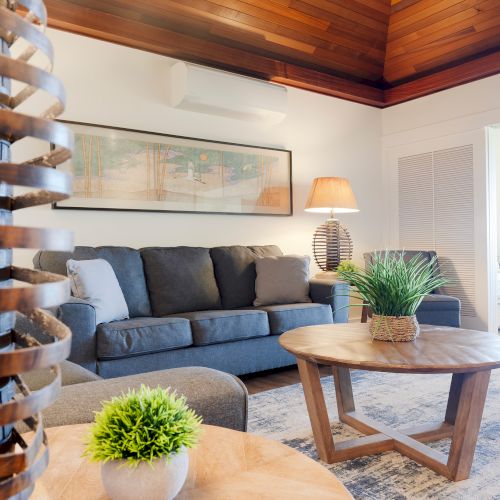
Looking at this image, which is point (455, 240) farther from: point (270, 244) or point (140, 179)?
point (140, 179)

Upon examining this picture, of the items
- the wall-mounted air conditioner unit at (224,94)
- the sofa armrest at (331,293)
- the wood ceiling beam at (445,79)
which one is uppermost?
the wood ceiling beam at (445,79)

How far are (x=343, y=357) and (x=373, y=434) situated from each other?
0.62m

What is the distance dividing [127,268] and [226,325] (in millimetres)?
827

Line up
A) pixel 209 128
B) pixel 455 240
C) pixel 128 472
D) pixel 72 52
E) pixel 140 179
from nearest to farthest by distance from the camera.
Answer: pixel 128 472 → pixel 72 52 → pixel 140 179 → pixel 209 128 → pixel 455 240

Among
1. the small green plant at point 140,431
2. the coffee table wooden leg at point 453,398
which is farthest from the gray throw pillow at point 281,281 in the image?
the small green plant at point 140,431

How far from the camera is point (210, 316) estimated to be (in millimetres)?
3084

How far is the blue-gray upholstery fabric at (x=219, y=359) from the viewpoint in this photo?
2715 mm

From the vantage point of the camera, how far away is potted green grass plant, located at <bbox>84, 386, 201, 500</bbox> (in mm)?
590

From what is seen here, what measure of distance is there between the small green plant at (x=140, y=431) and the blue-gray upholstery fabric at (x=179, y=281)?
2.82m

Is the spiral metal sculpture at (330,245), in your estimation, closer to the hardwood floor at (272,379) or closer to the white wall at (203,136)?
the white wall at (203,136)

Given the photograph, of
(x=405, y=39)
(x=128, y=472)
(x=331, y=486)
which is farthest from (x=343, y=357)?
(x=405, y=39)

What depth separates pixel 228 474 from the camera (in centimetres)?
69

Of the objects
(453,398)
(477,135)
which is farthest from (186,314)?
(477,135)

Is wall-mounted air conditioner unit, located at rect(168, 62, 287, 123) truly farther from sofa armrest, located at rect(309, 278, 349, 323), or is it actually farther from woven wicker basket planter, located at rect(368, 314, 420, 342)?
woven wicker basket planter, located at rect(368, 314, 420, 342)
